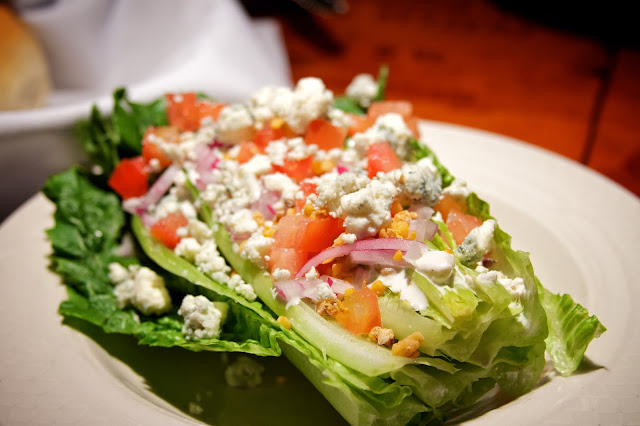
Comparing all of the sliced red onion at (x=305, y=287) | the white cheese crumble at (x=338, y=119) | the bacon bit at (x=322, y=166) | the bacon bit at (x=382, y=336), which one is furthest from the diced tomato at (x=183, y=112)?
the bacon bit at (x=382, y=336)

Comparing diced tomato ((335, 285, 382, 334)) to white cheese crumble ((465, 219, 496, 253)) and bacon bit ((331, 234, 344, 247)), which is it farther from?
white cheese crumble ((465, 219, 496, 253))

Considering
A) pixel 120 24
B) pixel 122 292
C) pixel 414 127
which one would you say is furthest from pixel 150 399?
pixel 120 24

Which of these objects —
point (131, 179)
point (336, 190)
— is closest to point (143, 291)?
point (131, 179)

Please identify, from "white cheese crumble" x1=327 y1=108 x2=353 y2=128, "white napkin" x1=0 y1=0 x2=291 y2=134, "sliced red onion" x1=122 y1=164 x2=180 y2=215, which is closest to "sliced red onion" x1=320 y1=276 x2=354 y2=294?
"white cheese crumble" x1=327 y1=108 x2=353 y2=128

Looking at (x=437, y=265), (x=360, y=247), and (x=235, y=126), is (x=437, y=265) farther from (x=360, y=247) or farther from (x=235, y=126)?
(x=235, y=126)

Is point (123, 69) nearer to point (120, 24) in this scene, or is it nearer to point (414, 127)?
point (120, 24)
